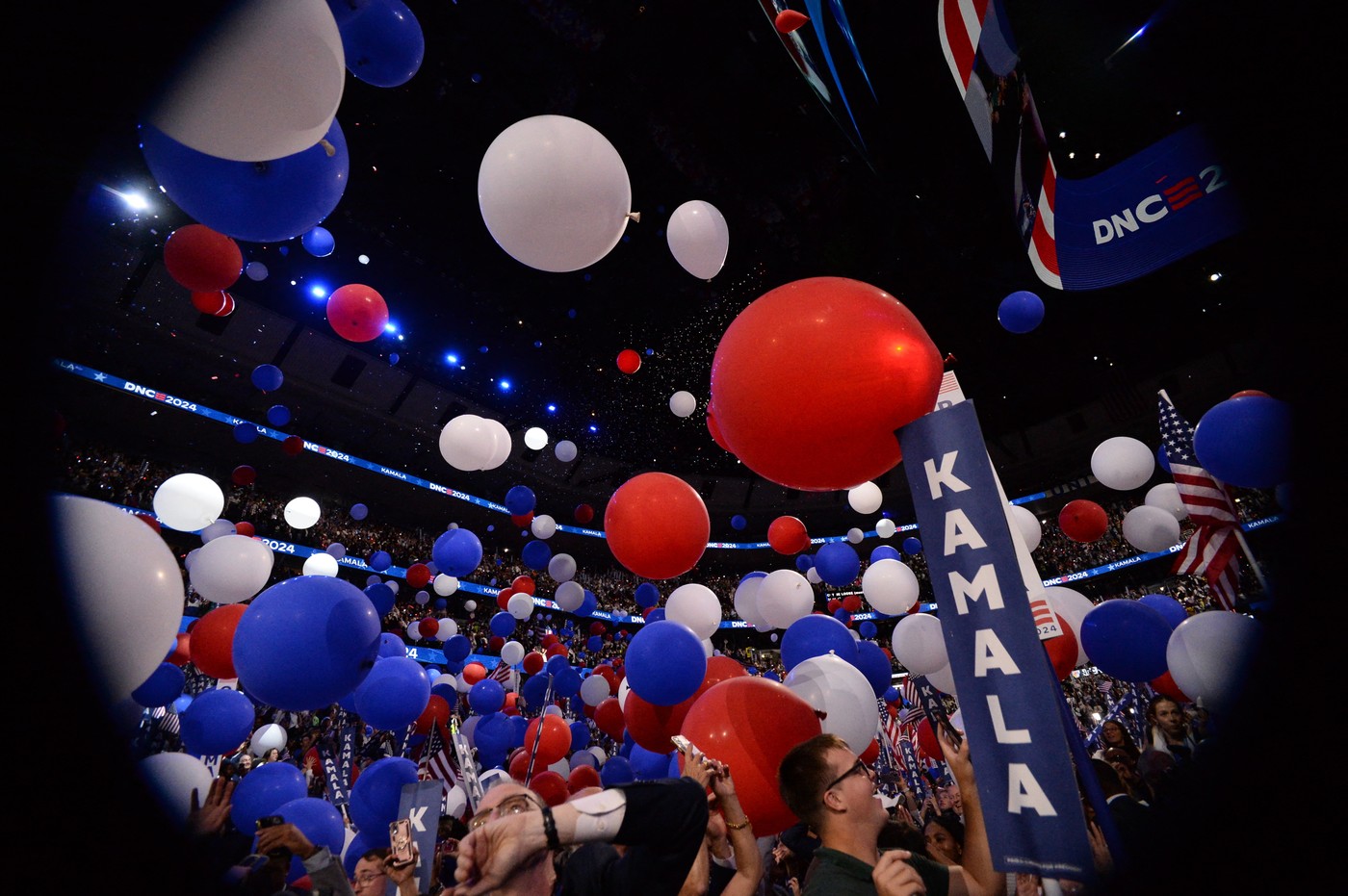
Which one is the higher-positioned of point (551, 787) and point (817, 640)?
point (817, 640)

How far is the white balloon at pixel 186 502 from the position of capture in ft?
16.5

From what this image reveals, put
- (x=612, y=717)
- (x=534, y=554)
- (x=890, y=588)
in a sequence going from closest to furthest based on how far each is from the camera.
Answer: (x=612, y=717) < (x=890, y=588) < (x=534, y=554)

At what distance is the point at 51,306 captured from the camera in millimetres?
1233

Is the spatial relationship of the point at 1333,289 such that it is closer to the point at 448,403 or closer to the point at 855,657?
the point at 855,657

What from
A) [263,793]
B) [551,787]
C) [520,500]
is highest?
[520,500]

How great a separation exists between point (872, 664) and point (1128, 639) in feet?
6.03

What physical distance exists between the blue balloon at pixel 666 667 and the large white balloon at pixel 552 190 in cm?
241

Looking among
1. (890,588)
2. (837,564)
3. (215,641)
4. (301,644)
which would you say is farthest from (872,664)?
(215,641)

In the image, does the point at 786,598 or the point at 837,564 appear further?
the point at 837,564

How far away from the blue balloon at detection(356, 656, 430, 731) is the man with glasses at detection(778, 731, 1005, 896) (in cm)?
351

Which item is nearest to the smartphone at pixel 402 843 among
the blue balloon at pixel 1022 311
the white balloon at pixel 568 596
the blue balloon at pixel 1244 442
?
the blue balloon at pixel 1244 442

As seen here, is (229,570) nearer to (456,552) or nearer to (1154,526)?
(456,552)

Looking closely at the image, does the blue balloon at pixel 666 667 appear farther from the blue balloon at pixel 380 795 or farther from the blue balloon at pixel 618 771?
the blue balloon at pixel 380 795

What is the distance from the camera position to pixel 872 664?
491cm
